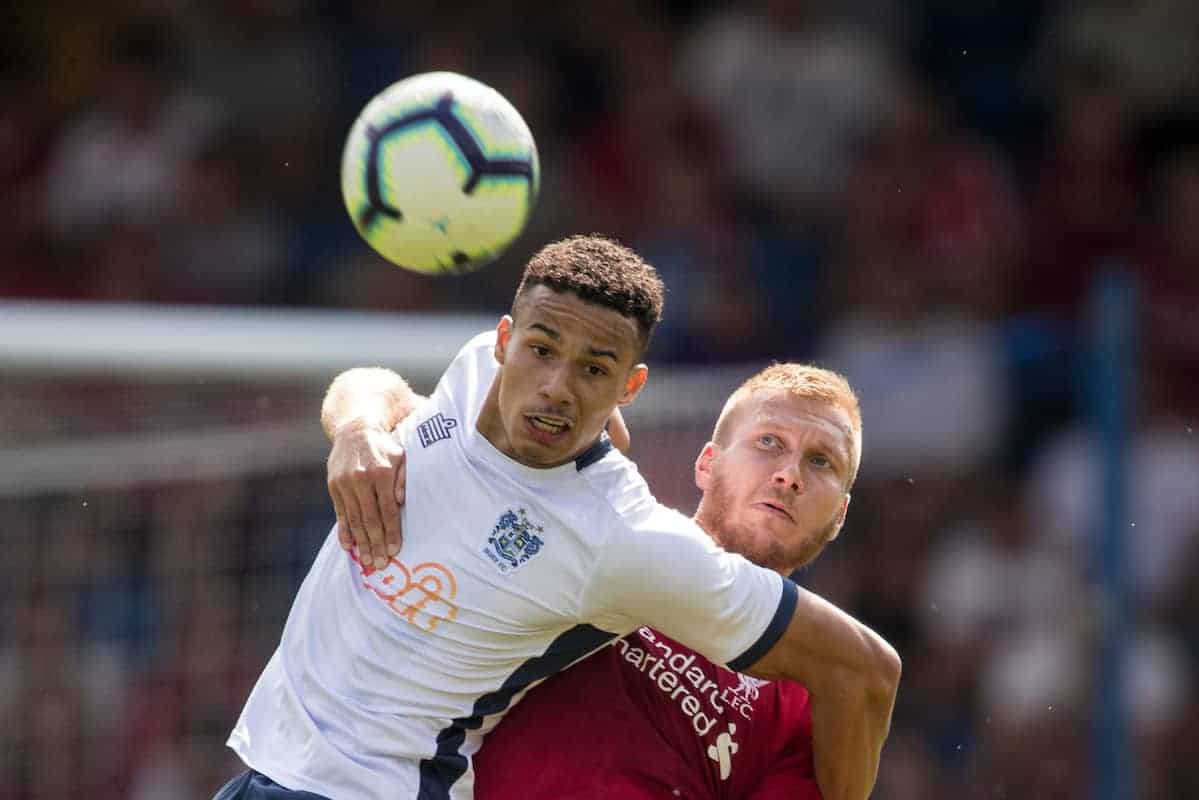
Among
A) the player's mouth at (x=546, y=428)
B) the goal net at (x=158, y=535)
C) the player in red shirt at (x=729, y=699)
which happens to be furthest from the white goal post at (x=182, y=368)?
the player's mouth at (x=546, y=428)

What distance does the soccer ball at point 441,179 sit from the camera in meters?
4.75

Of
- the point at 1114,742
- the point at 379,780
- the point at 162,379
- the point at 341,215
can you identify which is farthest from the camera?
the point at 341,215

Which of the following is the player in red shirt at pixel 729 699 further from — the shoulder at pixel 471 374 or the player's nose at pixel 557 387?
the player's nose at pixel 557 387

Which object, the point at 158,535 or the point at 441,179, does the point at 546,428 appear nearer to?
the point at 441,179

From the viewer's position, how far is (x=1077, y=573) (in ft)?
26.4

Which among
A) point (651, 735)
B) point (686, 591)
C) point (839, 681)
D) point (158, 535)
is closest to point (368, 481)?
point (686, 591)

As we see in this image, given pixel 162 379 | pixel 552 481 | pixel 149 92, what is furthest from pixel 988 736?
pixel 149 92

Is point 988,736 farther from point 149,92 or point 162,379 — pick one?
point 149,92

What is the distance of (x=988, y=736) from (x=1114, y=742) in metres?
0.53

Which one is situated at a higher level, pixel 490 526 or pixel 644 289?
pixel 644 289

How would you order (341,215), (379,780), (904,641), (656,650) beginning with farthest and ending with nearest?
(341,215) < (904,641) < (656,650) < (379,780)

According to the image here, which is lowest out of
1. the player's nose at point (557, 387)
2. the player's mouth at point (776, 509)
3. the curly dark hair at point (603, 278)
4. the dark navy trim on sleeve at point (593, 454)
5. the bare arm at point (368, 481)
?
the player's mouth at point (776, 509)

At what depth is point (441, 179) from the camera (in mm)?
4727

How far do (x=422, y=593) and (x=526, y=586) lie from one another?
0.23 metres
